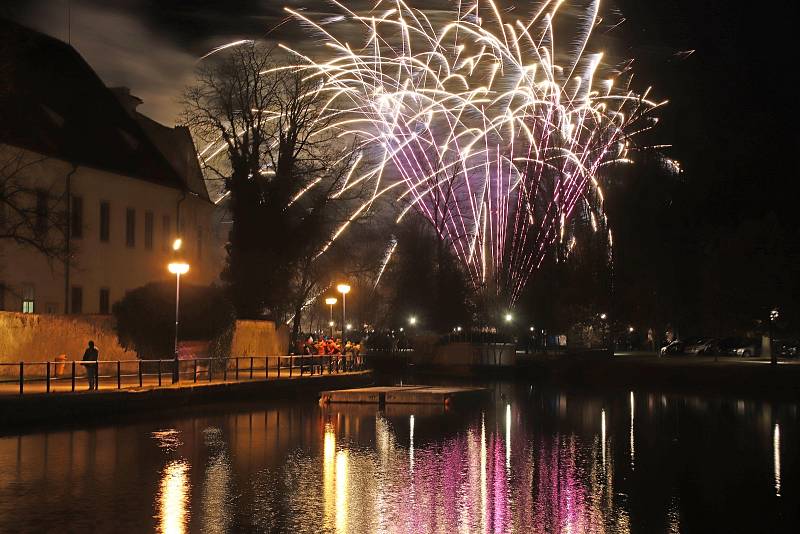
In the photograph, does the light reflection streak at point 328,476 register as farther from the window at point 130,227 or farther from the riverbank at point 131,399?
the window at point 130,227

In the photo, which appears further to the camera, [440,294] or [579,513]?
[440,294]

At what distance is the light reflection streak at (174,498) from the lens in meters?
12.2

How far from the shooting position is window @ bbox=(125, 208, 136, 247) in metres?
52.6

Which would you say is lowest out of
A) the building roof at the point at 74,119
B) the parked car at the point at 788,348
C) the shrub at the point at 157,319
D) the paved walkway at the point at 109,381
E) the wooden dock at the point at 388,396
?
the wooden dock at the point at 388,396

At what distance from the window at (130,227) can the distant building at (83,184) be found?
87mm

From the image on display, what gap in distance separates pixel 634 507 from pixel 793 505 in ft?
→ 6.73

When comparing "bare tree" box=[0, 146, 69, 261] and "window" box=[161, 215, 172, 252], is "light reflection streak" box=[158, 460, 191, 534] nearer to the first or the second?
"bare tree" box=[0, 146, 69, 261]

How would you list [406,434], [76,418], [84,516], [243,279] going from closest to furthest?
[84,516] < [406,434] < [76,418] < [243,279]

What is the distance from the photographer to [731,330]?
56.8 metres

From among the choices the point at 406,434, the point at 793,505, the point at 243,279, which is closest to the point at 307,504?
the point at 793,505

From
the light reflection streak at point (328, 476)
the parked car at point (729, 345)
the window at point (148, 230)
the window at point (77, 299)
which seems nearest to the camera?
the light reflection streak at point (328, 476)

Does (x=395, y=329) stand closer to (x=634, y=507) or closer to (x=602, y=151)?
(x=602, y=151)

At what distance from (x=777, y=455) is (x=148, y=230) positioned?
4014 centimetres

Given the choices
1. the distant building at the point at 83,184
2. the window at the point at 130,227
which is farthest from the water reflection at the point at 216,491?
the window at the point at 130,227
